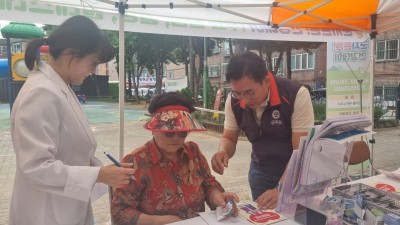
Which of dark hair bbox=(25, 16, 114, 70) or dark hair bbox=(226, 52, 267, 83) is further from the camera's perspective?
dark hair bbox=(226, 52, 267, 83)

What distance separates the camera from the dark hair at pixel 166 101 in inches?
70.6

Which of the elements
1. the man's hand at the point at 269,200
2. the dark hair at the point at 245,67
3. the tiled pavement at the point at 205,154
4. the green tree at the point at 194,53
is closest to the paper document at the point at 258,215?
the man's hand at the point at 269,200

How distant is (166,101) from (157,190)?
450mm

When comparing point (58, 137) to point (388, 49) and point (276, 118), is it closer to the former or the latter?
point (276, 118)

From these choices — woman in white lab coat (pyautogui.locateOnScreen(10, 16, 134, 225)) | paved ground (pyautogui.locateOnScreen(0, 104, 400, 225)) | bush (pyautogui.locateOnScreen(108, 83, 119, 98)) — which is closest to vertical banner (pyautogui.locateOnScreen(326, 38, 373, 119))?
paved ground (pyautogui.locateOnScreen(0, 104, 400, 225))

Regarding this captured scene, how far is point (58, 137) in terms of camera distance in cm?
126

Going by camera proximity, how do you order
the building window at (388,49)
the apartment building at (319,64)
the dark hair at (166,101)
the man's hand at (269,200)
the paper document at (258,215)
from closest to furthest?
the paper document at (258,215)
the man's hand at (269,200)
the dark hair at (166,101)
the building window at (388,49)
the apartment building at (319,64)

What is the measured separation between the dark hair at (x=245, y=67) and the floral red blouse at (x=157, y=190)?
1.66 ft

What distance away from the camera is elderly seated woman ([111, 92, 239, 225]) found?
169cm

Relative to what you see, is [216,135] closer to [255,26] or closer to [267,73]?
[255,26]

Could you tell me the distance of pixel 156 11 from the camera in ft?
10.5

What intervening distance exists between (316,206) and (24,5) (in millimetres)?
2351

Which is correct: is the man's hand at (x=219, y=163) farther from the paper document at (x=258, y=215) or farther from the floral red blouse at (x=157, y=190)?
the paper document at (x=258, y=215)

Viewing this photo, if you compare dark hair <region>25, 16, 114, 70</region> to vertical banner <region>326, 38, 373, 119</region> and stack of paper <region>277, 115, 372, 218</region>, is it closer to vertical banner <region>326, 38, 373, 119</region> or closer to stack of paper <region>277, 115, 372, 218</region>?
stack of paper <region>277, 115, 372, 218</region>
